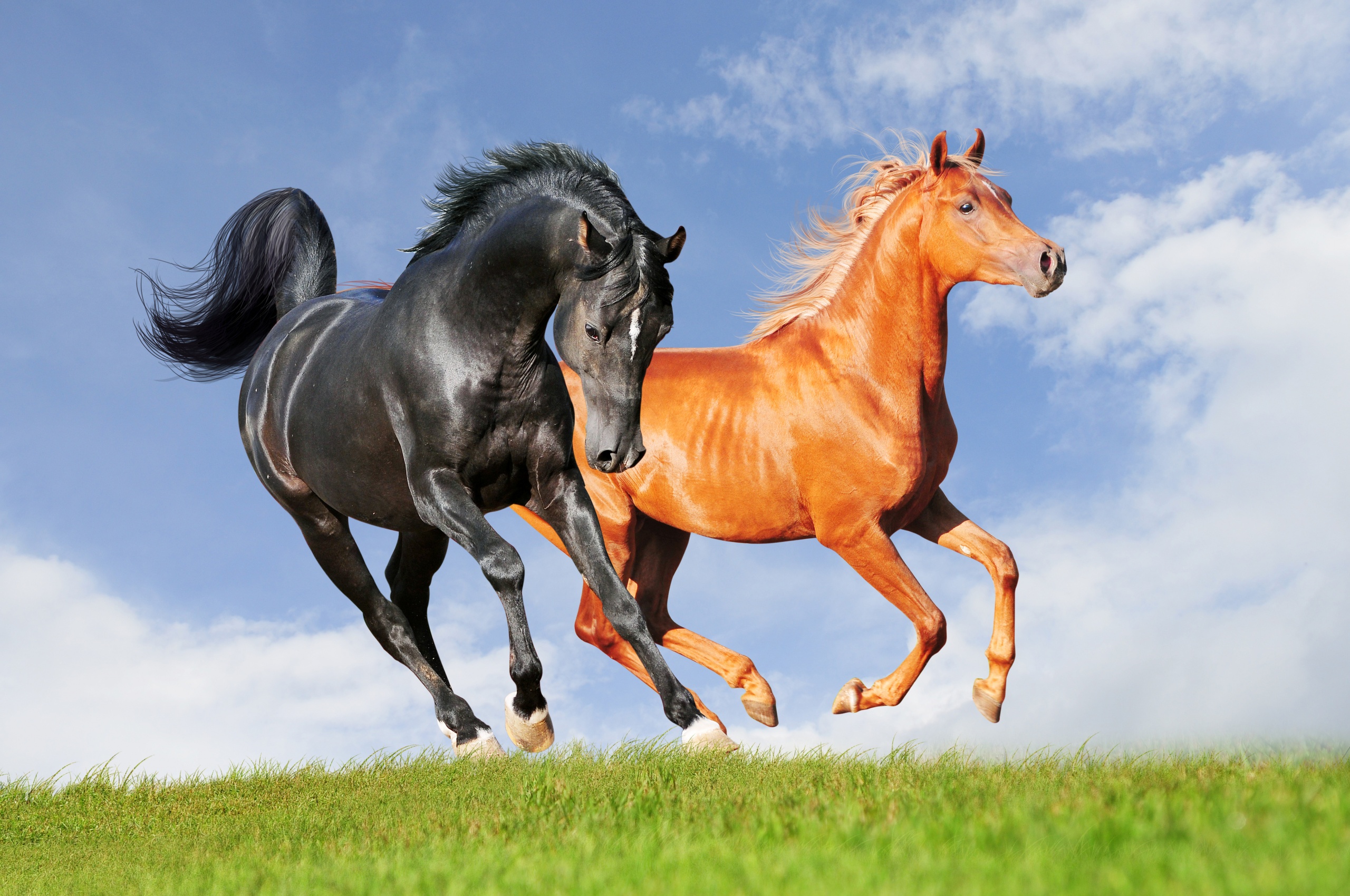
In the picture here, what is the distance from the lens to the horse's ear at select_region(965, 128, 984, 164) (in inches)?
251

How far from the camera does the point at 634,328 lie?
418 cm

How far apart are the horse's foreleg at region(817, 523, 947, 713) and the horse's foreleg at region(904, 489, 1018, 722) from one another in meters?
0.30

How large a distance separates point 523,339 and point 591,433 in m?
0.64

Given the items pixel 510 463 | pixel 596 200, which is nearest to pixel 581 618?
pixel 510 463

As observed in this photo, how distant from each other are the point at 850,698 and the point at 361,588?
2764 mm

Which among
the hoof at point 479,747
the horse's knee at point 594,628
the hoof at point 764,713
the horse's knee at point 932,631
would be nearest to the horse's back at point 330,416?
the hoof at point 479,747

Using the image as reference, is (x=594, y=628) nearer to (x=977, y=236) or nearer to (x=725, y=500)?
(x=725, y=500)

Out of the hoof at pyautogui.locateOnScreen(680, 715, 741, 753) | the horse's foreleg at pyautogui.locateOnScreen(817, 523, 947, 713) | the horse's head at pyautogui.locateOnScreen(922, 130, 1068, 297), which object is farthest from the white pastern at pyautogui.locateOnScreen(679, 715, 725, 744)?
the horse's head at pyautogui.locateOnScreen(922, 130, 1068, 297)

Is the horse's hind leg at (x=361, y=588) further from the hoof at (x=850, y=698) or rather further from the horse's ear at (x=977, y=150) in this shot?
the horse's ear at (x=977, y=150)

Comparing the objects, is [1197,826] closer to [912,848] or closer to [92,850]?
[912,848]

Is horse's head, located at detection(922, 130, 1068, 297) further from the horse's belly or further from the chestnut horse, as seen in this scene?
the horse's belly

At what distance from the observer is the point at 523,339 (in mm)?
4660

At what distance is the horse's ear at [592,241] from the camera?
418 centimetres

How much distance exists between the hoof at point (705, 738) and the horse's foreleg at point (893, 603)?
166 centimetres
